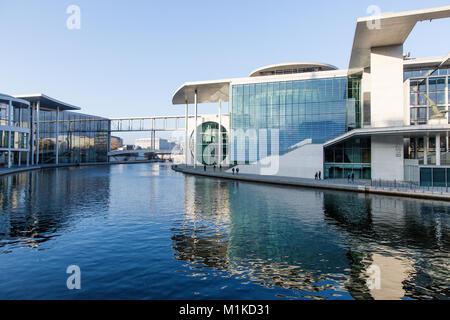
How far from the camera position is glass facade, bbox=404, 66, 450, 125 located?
40597 mm

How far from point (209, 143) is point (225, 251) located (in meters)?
55.6

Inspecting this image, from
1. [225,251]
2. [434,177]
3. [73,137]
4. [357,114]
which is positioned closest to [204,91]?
[357,114]

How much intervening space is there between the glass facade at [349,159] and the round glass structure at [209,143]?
2971 cm

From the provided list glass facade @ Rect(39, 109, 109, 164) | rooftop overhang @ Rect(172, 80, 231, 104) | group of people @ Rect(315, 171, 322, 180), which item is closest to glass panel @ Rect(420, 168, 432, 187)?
group of people @ Rect(315, 171, 322, 180)

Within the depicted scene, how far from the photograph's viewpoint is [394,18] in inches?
1018

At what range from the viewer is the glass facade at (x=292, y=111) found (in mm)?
38312

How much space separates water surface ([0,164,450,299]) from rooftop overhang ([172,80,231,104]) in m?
35.7

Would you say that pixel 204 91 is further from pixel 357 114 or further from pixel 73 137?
pixel 73 137

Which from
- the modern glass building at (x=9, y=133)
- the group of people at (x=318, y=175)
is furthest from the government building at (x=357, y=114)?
the modern glass building at (x=9, y=133)

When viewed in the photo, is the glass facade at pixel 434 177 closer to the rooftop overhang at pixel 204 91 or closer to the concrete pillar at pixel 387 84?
the concrete pillar at pixel 387 84

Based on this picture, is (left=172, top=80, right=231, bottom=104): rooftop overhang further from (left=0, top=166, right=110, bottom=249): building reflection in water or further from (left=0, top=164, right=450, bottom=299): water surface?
(left=0, top=164, right=450, bottom=299): water surface

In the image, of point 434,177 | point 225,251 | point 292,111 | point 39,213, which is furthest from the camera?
point 292,111

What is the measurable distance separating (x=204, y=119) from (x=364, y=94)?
37.6m

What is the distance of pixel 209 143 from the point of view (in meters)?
65.1
